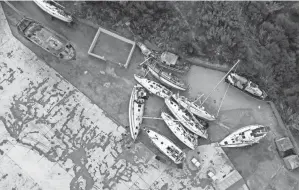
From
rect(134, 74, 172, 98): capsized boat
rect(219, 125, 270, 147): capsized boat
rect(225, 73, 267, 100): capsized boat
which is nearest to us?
rect(219, 125, 270, 147): capsized boat

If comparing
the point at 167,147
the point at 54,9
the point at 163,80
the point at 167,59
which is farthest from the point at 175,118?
the point at 54,9

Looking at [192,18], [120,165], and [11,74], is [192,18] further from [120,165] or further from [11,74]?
[11,74]

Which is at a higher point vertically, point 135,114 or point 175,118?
point 175,118

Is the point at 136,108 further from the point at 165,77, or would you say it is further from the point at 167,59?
the point at 167,59

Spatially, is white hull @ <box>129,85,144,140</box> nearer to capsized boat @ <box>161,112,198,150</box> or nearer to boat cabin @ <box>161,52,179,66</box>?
capsized boat @ <box>161,112,198,150</box>

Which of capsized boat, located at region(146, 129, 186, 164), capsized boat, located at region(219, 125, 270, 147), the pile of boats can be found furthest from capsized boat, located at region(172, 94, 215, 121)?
capsized boat, located at region(146, 129, 186, 164)

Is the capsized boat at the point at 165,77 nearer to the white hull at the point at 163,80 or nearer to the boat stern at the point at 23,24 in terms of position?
the white hull at the point at 163,80
